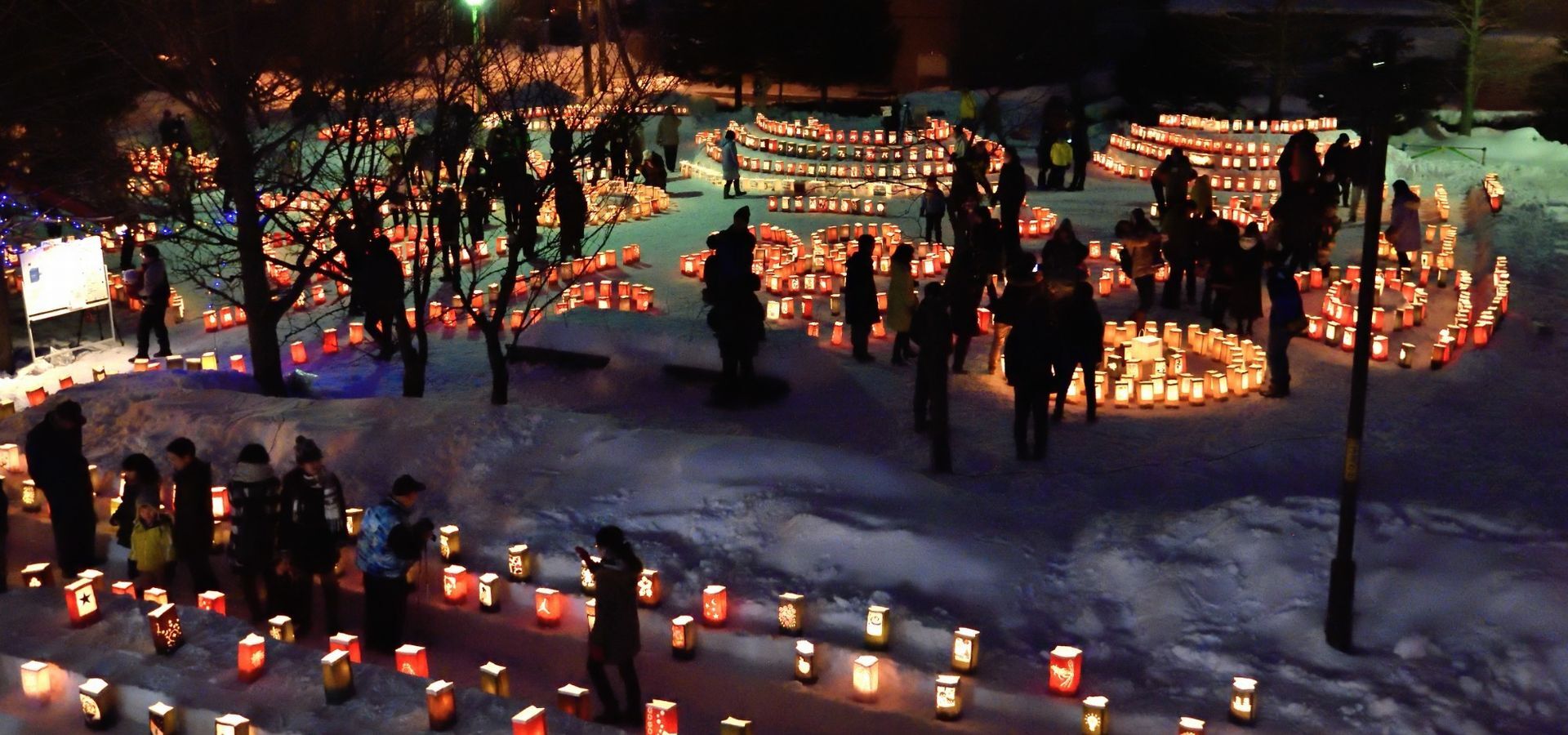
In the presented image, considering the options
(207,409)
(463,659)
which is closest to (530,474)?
(463,659)

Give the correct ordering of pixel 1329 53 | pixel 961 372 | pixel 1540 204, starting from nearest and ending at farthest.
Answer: pixel 961 372 < pixel 1540 204 < pixel 1329 53

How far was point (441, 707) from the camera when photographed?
27.4ft

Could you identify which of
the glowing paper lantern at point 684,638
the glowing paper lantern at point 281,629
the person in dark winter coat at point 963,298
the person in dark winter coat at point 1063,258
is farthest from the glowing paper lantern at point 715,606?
the person in dark winter coat at point 1063,258

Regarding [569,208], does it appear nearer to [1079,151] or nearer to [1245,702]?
[1245,702]

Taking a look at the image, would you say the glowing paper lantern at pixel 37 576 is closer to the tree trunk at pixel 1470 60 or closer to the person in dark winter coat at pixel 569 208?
the person in dark winter coat at pixel 569 208

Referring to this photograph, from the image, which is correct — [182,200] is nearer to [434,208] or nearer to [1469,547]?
[434,208]

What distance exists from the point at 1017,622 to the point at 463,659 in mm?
3630

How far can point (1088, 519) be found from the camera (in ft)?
36.8

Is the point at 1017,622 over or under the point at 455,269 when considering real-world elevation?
under

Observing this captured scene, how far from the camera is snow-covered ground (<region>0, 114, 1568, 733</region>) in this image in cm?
915

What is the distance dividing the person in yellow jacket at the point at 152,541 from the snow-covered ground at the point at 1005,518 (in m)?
1.17

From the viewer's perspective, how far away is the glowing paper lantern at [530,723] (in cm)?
809

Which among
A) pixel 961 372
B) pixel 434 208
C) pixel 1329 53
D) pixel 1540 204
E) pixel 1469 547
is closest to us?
pixel 1469 547

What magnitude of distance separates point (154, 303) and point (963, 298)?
32.1 ft
